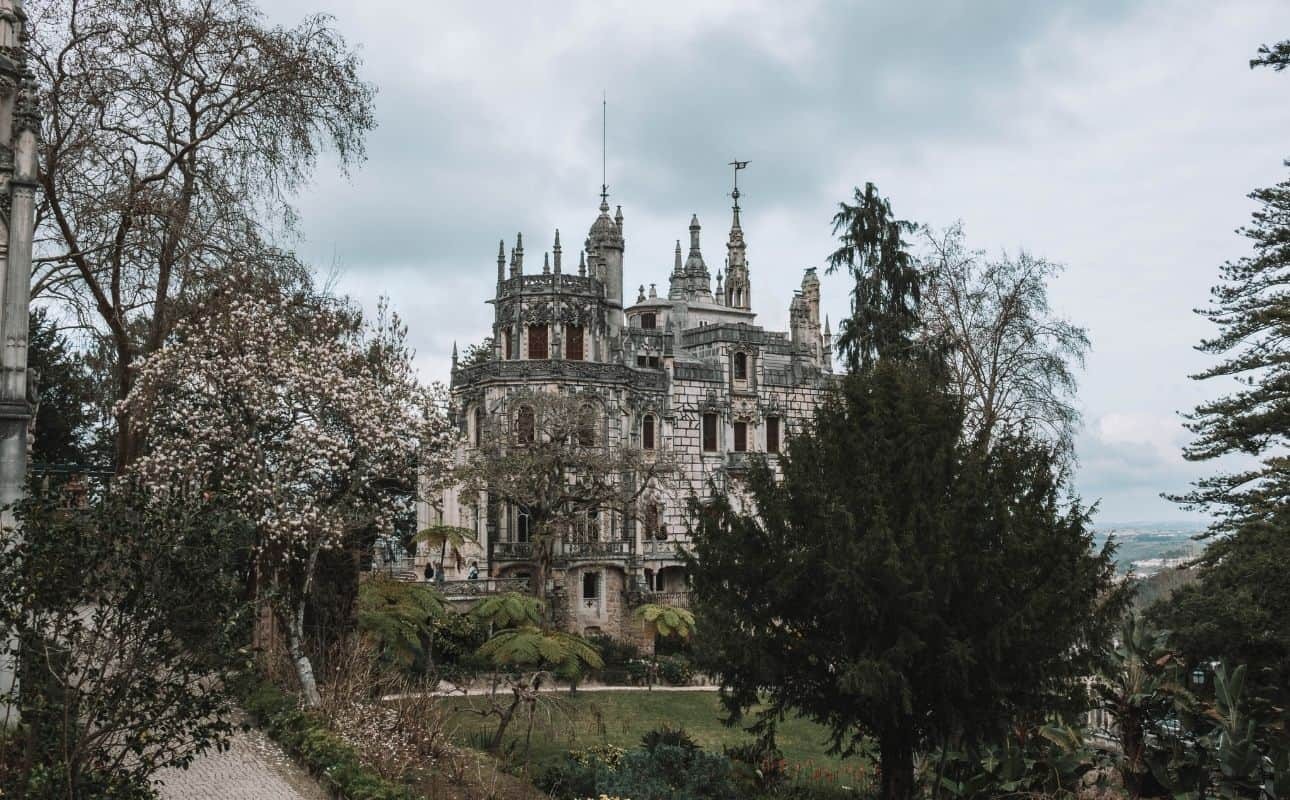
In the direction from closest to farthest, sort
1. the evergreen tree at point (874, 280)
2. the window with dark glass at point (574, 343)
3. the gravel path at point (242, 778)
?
1. the gravel path at point (242, 778)
2. the evergreen tree at point (874, 280)
3. the window with dark glass at point (574, 343)

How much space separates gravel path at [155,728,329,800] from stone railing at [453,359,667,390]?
92.4ft

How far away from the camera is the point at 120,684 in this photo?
11789 millimetres

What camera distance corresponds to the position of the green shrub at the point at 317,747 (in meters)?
15.3

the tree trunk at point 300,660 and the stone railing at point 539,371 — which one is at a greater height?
the stone railing at point 539,371

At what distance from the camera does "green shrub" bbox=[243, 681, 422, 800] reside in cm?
1534

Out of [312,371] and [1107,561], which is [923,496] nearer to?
[1107,561]

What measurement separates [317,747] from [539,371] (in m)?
29.4

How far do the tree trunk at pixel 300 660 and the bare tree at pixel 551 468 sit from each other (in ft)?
60.6

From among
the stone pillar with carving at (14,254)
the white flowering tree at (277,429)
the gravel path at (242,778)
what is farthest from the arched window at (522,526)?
the stone pillar with carving at (14,254)

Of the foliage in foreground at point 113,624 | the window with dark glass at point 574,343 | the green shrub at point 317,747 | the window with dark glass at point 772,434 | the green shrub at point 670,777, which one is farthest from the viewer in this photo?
the window with dark glass at point 772,434

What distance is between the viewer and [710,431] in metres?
53.6

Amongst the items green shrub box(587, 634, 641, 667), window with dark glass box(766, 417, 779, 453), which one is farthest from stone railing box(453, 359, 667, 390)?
green shrub box(587, 634, 641, 667)

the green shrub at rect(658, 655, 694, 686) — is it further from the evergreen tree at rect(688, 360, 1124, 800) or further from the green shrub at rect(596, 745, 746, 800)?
the evergreen tree at rect(688, 360, 1124, 800)

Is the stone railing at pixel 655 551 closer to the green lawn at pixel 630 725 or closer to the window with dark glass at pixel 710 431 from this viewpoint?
the window with dark glass at pixel 710 431
